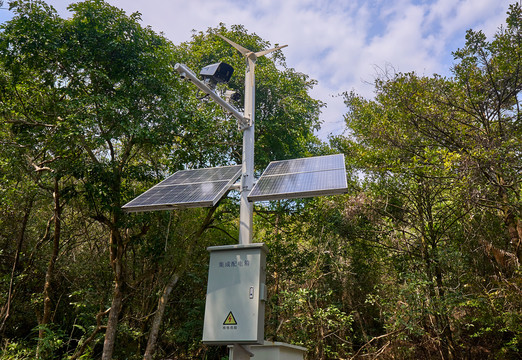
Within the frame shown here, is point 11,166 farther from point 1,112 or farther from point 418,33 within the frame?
point 418,33

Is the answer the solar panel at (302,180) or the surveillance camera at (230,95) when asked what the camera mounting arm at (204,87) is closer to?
the surveillance camera at (230,95)

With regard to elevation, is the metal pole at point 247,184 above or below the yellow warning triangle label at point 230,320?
above

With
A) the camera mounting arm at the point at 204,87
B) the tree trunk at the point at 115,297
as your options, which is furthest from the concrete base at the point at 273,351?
the tree trunk at the point at 115,297

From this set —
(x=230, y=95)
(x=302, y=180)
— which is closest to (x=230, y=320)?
(x=302, y=180)

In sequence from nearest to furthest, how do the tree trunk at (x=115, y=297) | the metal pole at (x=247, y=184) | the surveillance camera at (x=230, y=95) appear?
the metal pole at (x=247, y=184) < the surveillance camera at (x=230, y=95) < the tree trunk at (x=115, y=297)

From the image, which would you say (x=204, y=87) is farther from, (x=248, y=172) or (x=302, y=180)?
(x=302, y=180)

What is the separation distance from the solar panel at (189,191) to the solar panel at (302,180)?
42cm

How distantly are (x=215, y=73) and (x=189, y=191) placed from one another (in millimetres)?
1536

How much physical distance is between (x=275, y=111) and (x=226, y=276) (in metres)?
6.28

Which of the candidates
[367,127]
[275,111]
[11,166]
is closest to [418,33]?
[367,127]

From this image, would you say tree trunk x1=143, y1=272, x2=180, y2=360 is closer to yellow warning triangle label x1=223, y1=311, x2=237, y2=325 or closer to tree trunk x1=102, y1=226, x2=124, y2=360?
tree trunk x1=102, y1=226, x2=124, y2=360

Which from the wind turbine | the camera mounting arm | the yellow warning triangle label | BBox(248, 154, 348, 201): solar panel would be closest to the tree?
BBox(248, 154, 348, 201): solar panel

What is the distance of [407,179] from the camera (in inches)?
323

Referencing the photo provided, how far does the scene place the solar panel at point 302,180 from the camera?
157 inches
